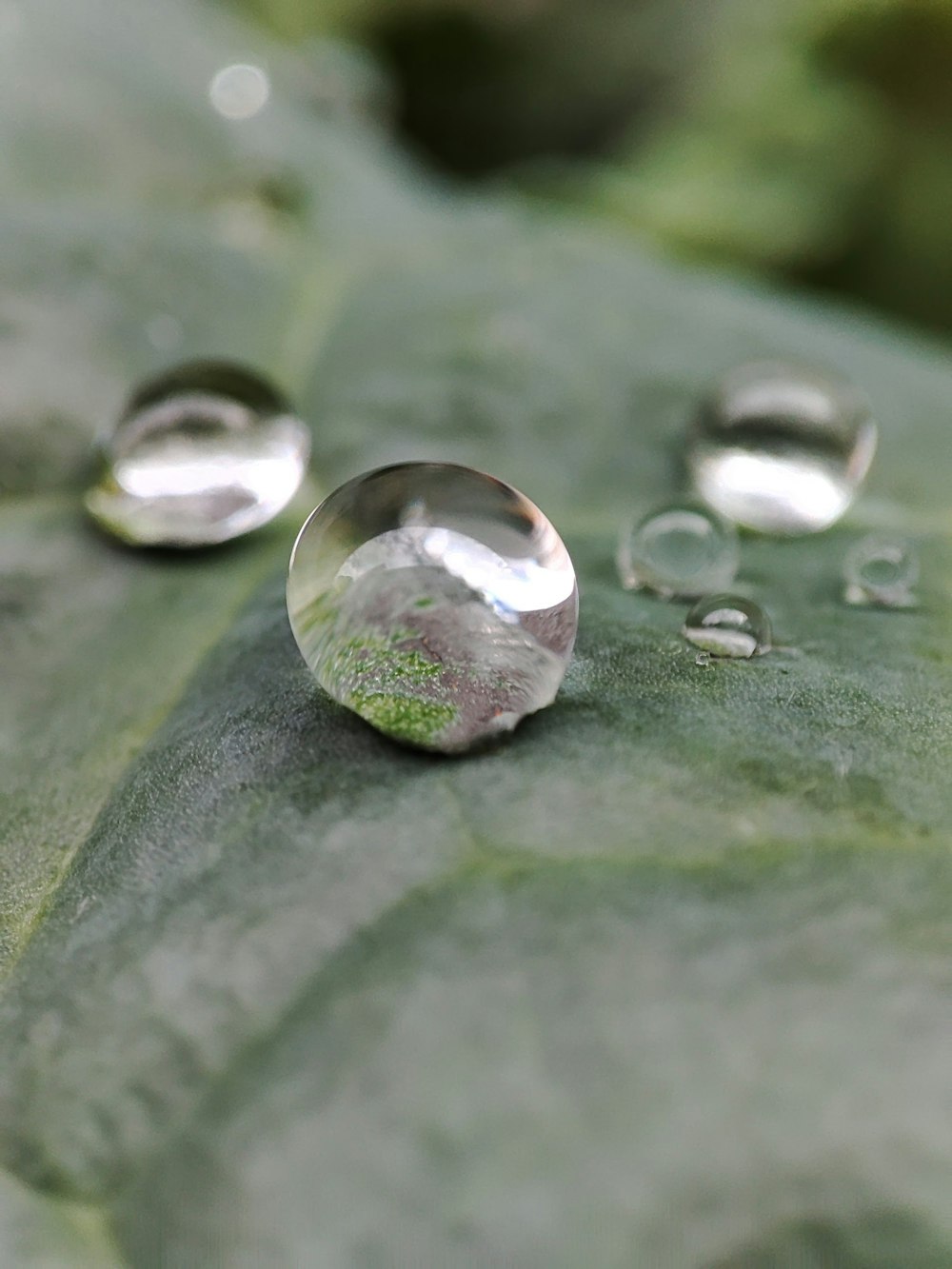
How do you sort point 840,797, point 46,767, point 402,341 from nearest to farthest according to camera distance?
point 840,797 → point 46,767 → point 402,341

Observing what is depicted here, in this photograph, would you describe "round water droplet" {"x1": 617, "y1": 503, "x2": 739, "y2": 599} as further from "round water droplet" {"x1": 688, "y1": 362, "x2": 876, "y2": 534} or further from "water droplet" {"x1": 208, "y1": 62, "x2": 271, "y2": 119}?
"water droplet" {"x1": 208, "y1": 62, "x2": 271, "y2": 119}

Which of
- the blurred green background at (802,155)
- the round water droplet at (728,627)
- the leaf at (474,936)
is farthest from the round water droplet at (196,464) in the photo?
the blurred green background at (802,155)

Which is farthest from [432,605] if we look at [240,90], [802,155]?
[802,155]

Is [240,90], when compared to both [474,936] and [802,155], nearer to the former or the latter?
[802,155]

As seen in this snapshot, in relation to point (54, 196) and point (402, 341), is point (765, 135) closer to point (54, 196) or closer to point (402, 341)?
point (402, 341)

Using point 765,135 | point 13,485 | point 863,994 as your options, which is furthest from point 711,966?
point 765,135

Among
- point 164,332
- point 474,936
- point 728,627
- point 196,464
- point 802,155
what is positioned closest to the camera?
point 474,936

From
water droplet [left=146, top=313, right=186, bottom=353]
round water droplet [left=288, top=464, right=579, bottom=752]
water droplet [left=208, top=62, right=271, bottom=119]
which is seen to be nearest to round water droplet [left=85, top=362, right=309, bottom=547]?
water droplet [left=146, top=313, right=186, bottom=353]
